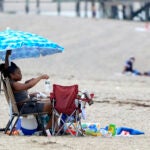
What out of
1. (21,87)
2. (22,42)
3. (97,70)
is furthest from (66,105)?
(97,70)

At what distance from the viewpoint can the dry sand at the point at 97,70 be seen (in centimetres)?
1007

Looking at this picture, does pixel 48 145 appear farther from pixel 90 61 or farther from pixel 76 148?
pixel 90 61

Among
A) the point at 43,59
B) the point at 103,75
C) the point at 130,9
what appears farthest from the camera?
the point at 130,9

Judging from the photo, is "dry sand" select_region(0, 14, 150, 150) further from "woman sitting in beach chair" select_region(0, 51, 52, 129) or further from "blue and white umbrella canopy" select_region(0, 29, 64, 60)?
"blue and white umbrella canopy" select_region(0, 29, 64, 60)

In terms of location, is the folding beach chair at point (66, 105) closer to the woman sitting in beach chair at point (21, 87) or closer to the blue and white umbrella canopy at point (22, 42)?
the woman sitting in beach chair at point (21, 87)

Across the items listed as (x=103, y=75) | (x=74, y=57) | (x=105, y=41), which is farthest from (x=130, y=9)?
(x=103, y=75)

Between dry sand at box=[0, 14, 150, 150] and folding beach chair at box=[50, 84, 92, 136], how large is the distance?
31 centimetres

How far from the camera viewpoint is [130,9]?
44219mm

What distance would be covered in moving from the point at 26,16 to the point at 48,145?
28.9 m

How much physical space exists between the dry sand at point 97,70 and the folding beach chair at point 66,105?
31 cm

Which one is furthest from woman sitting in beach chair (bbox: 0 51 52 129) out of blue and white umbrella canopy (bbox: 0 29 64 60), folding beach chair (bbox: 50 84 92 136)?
blue and white umbrella canopy (bbox: 0 29 64 60)

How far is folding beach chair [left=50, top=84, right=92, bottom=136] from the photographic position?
10.6m

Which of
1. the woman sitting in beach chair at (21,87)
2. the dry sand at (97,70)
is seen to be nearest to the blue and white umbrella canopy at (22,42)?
the woman sitting in beach chair at (21,87)

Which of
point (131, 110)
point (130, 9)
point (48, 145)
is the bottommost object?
point (130, 9)
